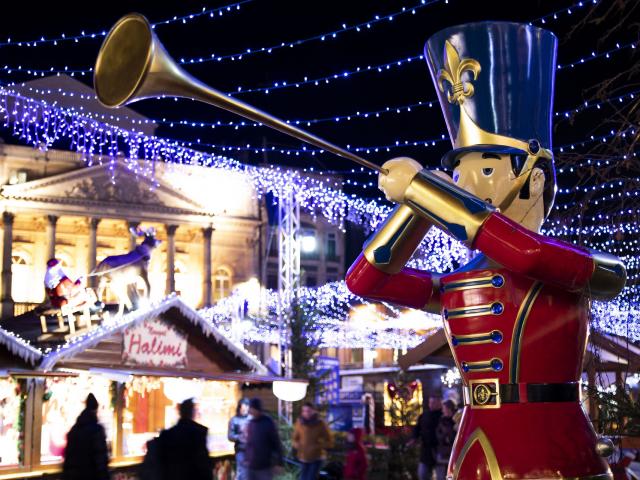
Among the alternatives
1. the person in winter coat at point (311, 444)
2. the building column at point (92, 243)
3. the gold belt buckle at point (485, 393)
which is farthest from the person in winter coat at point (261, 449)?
the building column at point (92, 243)

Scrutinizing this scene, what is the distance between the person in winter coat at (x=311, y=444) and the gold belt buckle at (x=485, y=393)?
5.82m

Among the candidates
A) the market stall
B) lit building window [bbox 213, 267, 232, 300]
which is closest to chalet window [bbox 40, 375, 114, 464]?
the market stall

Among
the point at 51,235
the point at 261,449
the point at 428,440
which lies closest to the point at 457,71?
the point at 261,449

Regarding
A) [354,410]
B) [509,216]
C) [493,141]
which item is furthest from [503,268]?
[354,410]

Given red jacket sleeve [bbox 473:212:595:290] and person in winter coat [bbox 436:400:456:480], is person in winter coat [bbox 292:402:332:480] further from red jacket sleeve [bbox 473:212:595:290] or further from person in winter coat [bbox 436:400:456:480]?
red jacket sleeve [bbox 473:212:595:290]

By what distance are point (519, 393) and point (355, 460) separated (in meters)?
8.21

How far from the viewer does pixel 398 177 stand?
162 inches

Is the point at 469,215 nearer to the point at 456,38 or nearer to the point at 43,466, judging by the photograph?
the point at 456,38

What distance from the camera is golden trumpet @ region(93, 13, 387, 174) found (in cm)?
348

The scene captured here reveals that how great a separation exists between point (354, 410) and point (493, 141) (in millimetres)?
30688

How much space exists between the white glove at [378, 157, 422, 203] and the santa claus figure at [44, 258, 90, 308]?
12.4m

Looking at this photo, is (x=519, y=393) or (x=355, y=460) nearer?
(x=519, y=393)

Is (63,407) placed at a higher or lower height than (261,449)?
higher

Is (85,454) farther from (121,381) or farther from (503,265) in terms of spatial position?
(121,381)
